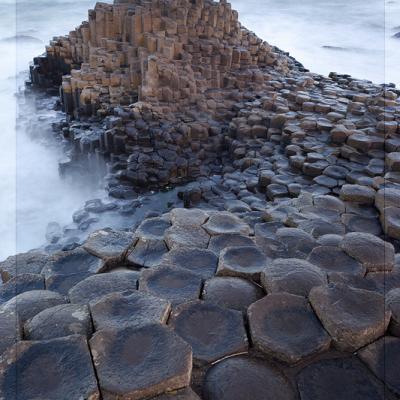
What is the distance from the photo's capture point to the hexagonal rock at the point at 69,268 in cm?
237

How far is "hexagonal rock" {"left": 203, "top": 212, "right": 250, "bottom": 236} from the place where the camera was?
2770 mm

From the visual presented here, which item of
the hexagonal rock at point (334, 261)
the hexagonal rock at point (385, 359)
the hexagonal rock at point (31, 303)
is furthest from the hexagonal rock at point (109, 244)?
the hexagonal rock at point (385, 359)

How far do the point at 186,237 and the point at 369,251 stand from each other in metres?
1.14

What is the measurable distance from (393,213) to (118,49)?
681 centimetres

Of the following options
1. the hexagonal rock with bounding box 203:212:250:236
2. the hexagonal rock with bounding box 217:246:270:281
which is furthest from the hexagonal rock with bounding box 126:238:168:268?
the hexagonal rock with bounding box 217:246:270:281

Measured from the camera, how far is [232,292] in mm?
2047

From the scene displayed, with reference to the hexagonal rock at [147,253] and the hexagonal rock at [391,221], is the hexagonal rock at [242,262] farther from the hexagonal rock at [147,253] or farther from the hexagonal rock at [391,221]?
the hexagonal rock at [391,221]

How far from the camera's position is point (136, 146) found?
607cm

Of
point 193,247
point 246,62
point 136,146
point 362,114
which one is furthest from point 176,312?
point 246,62

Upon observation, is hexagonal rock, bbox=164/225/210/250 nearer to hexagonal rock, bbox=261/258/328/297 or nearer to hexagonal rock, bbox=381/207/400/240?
hexagonal rock, bbox=261/258/328/297

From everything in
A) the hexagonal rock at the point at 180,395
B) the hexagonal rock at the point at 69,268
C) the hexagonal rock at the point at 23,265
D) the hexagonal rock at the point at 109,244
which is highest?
the hexagonal rock at the point at 180,395

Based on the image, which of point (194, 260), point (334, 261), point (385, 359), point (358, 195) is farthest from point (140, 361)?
point (358, 195)

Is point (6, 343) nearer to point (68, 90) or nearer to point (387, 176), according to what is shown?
point (387, 176)

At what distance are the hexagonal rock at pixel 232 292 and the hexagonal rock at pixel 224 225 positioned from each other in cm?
63
